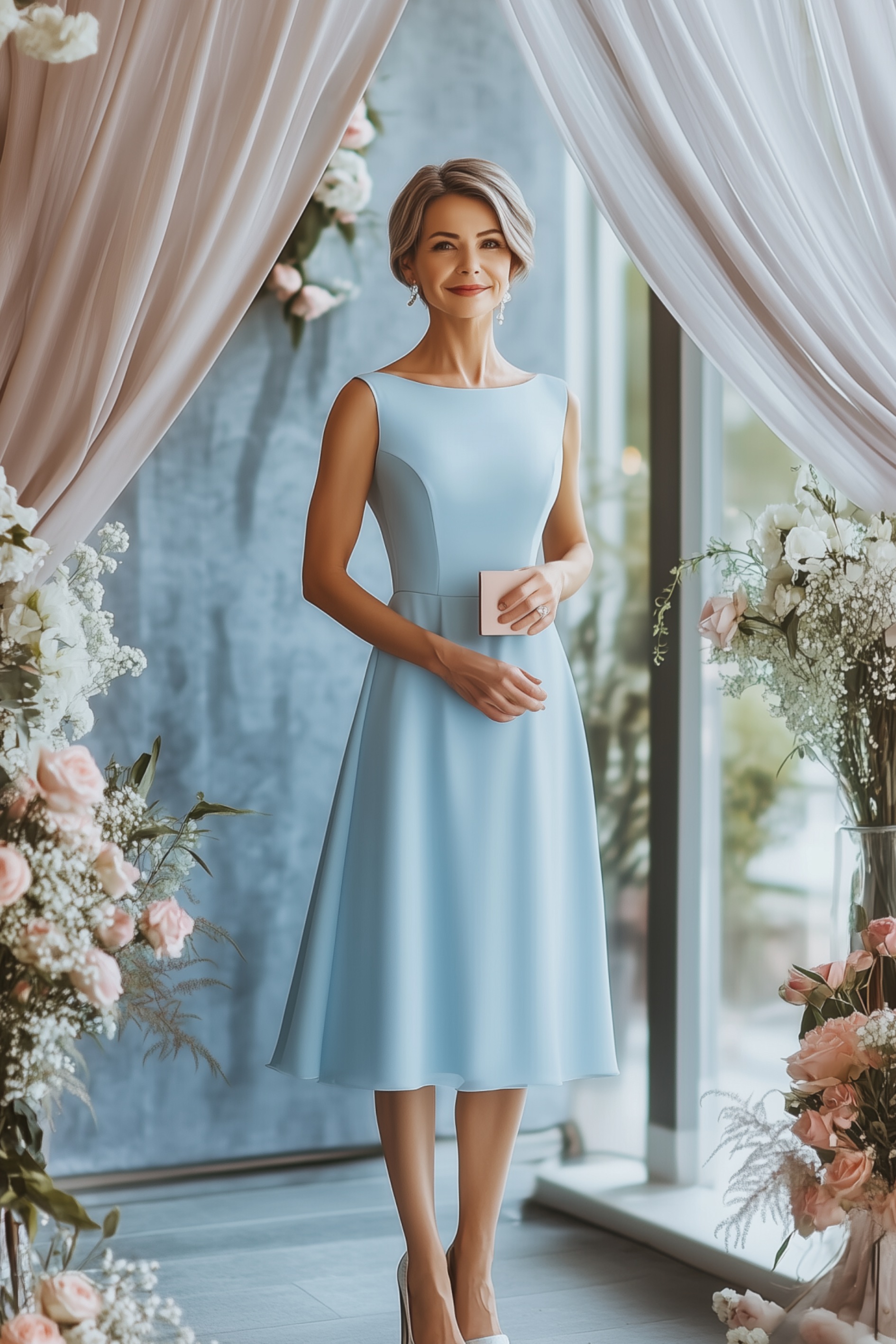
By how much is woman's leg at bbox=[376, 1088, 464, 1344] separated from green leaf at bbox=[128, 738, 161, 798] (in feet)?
1.83

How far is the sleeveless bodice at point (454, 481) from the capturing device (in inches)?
83.7

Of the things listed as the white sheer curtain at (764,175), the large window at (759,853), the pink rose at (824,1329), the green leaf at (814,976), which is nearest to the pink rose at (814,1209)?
the pink rose at (824,1329)

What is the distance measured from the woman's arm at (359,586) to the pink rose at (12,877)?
0.64 meters

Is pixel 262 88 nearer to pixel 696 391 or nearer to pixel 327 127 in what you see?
pixel 327 127

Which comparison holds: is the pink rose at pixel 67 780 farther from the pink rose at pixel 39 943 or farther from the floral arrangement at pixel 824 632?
the floral arrangement at pixel 824 632

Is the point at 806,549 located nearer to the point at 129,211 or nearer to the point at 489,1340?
the point at 129,211

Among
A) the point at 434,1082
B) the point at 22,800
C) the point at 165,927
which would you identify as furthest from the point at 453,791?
the point at 22,800

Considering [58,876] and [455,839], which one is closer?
[58,876]

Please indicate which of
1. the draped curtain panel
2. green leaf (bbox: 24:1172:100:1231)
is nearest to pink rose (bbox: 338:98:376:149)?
the draped curtain panel

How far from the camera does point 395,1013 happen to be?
6.56 ft

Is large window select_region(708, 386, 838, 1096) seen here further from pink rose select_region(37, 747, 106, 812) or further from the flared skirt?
pink rose select_region(37, 747, 106, 812)

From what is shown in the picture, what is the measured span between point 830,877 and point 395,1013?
1.31m

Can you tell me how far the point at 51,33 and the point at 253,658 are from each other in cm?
187

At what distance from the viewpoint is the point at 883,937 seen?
203 centimetres
